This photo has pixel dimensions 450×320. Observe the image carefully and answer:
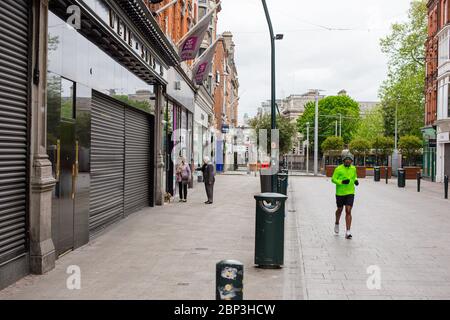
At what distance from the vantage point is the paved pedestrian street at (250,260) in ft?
22.2

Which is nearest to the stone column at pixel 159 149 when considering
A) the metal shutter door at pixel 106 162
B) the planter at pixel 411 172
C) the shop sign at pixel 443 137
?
the metal shutter door at pixel 106 162

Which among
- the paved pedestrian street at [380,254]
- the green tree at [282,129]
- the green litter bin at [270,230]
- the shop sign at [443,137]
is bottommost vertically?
the paved pedestrian street at [380,254]

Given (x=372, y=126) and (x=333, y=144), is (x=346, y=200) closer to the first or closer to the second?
(x=333, y=144)

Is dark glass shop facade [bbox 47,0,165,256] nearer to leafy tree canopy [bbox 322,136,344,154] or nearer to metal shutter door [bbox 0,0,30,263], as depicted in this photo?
metal shutter door [bbox 0,0,30,263]

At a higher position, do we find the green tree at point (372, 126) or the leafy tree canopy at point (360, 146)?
the green tree at point (372, 126)

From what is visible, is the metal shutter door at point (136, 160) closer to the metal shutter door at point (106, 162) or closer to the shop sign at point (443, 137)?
the metal shutter door at point (106, 162)

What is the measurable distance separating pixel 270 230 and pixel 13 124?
3.77 meters

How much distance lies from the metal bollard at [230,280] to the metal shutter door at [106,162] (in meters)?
6.68

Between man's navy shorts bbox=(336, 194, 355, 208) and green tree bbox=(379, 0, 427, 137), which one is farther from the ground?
green tree bbox=(379, 0, 427, 137)

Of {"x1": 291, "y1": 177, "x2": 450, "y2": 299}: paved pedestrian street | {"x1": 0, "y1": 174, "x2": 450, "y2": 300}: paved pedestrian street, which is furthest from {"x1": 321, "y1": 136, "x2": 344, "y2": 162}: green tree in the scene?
{"x1": 0, "y1": 174, "x2": 450, "y2": 300}: paved pedestrian street

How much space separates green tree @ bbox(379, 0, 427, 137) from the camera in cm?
5222

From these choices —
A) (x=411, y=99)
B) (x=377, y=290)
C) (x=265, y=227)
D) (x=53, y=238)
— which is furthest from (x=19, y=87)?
(x=411, y=99)

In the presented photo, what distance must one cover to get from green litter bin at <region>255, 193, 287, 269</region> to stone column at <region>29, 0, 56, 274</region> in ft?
9.72
